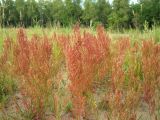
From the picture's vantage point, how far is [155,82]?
3.40 m

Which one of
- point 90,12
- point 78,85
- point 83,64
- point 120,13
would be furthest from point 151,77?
point 90,12

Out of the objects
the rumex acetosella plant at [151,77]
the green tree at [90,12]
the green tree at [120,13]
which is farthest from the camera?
the green tree at [90,12]

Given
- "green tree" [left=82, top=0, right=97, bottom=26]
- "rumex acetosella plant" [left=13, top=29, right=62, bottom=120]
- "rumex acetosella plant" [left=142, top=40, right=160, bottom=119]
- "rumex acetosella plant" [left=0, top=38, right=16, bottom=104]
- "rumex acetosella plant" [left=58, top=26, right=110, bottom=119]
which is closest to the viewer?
"rumex acetosella plant" [left=58, top=26, right=110, bottom=119]

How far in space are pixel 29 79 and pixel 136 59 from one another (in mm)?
1814

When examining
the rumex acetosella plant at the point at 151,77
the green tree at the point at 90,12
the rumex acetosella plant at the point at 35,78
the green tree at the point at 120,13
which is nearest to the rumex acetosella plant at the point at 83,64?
the rumex acetosella plant at the point at 35,78

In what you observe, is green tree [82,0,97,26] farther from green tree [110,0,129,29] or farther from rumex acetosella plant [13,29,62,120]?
rumex acetosella plant [13,29,62,120]

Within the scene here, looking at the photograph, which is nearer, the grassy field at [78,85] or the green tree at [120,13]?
the grassy field at [78,85]

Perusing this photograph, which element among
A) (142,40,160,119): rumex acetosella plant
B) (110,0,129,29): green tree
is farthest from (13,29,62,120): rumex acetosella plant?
(110,0,129,29): green tree

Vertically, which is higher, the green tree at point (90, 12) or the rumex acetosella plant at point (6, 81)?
the green tree at point (90, 12)

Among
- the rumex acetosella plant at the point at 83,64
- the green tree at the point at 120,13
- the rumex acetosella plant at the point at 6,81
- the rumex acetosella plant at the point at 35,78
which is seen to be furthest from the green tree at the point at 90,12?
the rumex acetosella plant at the point at 35,78

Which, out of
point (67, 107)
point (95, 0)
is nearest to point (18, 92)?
point (67, 107)

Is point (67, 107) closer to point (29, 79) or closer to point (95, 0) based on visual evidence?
point (29, 79)

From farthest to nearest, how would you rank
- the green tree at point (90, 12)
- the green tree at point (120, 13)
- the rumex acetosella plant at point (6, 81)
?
the green tree at point (90, 12), the green tree at point (120, 13), the rumex acetosella plant at point (6, 81)

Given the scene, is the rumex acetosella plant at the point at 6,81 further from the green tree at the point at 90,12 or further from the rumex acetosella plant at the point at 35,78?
the green tree at the point at 90,12
